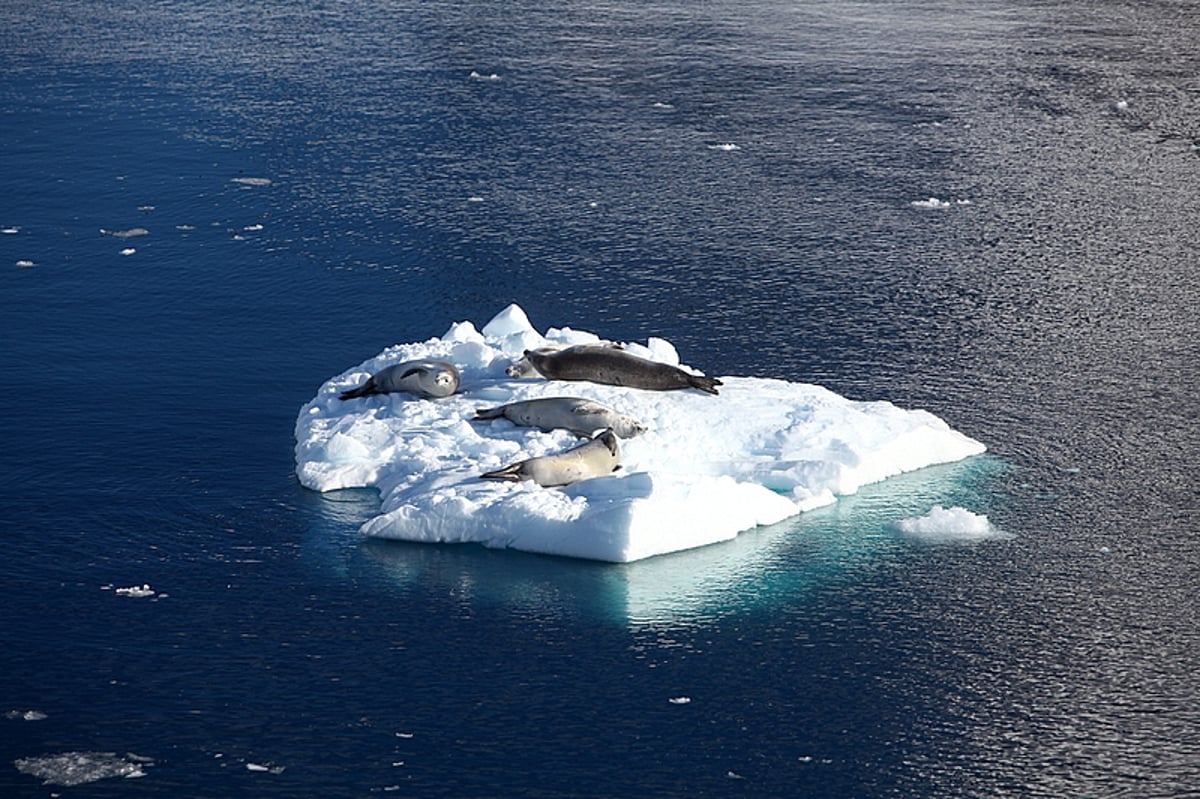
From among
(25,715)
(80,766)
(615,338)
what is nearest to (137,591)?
(25,715)

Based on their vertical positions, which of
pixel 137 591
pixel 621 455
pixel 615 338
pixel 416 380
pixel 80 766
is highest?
pixel 416 380

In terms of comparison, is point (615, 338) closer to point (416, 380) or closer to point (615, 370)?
point (615, 370)

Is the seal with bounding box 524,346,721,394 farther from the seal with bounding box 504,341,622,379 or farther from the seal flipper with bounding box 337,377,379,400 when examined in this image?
the seal flipper with bounding box 337,377,379,400

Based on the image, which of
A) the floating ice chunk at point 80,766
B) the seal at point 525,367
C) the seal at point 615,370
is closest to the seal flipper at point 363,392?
the seal at point 525,367

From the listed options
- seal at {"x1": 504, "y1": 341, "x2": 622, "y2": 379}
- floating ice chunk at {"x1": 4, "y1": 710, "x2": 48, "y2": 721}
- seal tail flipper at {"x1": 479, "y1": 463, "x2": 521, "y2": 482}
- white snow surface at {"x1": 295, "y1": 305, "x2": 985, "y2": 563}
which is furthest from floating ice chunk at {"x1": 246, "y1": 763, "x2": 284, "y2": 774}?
seal at {"x1": 504, "y1": 341, "x2": 622, "y2": 379}

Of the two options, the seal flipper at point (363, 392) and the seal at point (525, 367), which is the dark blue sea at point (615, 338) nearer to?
the seal flipper at point (363, 392)

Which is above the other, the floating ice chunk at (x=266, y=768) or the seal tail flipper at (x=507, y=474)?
the seal tail flipper at (x=507, y=474)

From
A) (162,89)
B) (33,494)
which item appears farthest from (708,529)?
(162,89)

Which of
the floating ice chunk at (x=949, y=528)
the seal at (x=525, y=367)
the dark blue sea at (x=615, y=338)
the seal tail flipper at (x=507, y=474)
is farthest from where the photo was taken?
the seal at (x=525, y=367)
